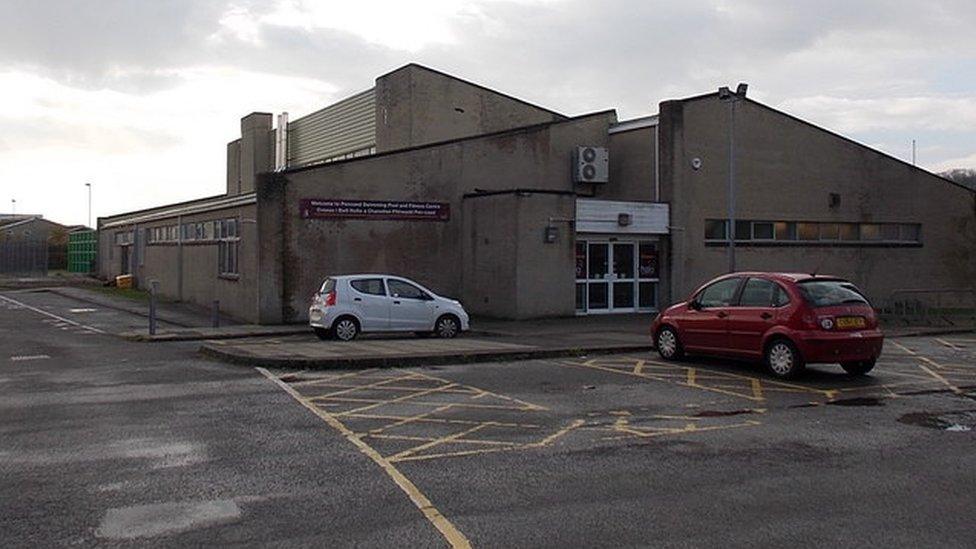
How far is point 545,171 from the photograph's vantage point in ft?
93.4

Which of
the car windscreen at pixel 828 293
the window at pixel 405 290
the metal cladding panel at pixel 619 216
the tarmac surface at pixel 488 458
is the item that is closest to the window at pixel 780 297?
the car windscreen at pixel 828 293

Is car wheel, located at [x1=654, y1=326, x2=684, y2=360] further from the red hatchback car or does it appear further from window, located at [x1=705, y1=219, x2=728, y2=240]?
window, located at [x1=705, y1=219, x2=728, y2=240]

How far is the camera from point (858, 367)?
1376 cm

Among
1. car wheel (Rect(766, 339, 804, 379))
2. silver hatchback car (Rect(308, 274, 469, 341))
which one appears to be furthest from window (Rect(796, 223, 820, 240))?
car wheel (Rect(766, 339, 804, 379))

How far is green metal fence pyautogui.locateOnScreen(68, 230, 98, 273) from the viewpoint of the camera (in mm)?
56088

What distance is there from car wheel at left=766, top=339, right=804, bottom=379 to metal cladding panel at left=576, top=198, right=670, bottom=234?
12754mm

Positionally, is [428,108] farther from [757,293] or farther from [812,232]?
[757,293]

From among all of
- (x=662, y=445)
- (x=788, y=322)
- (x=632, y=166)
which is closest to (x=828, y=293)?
(x=788, y=322)

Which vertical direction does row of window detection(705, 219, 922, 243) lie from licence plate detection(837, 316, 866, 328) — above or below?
above

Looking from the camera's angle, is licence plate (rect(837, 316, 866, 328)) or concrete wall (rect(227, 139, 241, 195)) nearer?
licence plate (rect(837, 316, 866, 328))

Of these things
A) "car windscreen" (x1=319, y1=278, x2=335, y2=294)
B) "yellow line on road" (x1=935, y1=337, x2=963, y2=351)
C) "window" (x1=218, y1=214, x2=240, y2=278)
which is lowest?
"yellow line on road" (x1=935, y1=337, x2=963, y2=351)

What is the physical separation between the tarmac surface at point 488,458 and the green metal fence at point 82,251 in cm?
4550

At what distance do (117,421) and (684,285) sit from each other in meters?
20.7

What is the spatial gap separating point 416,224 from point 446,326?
595 centimetres
